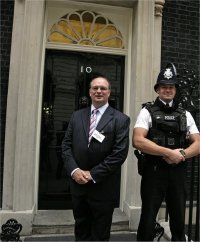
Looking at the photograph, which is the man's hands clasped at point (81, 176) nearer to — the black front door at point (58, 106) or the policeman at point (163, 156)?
the policeman at point (163, 156)

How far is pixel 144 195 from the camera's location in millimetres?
3494

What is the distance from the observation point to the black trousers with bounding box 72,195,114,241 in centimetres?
333

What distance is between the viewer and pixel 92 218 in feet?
11.5

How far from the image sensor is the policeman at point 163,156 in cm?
340

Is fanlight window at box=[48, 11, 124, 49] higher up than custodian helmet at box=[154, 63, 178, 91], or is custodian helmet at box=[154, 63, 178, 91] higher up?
fanlight window at box=[48, 11, 124, 49]

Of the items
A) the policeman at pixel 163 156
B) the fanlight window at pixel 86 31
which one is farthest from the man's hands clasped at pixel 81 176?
the fanlight window at pixel 86 31

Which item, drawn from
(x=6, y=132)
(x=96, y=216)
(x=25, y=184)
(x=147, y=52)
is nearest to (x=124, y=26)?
(x=147, y=52)

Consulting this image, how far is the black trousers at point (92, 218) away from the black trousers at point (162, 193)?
14.4 inches

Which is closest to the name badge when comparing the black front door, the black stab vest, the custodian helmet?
the black stab vest

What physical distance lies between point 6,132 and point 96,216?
7.36 ft

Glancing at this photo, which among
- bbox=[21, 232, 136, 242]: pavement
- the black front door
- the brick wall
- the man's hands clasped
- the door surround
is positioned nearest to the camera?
the man's hands clasped

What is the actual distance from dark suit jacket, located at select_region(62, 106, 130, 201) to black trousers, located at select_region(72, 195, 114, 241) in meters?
0.07

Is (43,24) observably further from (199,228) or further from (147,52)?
(199,228)

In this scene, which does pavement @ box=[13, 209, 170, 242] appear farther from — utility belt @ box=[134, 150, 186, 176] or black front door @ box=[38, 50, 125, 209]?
utility belt @ box=[134, 150, 186, 176]
